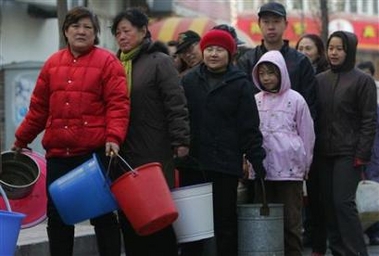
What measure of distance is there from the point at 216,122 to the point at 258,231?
2.73 feet

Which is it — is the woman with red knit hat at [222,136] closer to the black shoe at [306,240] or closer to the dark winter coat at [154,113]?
the dark winter coat at [154,113]

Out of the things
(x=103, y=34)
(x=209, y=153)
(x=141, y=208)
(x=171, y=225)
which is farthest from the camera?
(x=103, y=34)

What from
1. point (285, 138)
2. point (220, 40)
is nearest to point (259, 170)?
point (285, 138)

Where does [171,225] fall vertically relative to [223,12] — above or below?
below

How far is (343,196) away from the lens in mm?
8078

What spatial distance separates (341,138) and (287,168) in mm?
579

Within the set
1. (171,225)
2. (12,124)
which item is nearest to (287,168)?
(171,225)

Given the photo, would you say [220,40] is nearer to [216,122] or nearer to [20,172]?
[216,122]

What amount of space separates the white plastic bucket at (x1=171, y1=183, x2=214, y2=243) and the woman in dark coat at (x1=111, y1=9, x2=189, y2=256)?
0.36 ft

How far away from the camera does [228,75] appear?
24.8ft

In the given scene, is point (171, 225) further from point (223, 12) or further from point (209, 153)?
point (223, 12)

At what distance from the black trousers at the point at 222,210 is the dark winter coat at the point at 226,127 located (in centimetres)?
8

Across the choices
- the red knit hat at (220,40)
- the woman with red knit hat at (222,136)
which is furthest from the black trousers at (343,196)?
the red knit hat at (220,40)

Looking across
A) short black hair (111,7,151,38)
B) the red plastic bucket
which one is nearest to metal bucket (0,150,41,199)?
short black hair (111,7,151,38)
